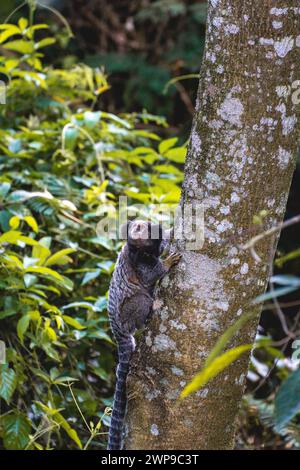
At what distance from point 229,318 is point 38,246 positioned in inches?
53.2

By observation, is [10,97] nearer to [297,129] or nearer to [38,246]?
[38,246]

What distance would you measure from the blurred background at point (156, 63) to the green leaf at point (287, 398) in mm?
3023

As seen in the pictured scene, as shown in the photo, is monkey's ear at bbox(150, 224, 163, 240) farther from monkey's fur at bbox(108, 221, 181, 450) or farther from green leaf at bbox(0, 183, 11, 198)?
green leaf at bbox(0, 183, 11, 198)

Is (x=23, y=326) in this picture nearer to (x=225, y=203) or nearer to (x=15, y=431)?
(x=15, y=431)

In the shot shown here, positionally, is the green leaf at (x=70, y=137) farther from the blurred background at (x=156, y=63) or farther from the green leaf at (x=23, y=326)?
the green leaf at (x=23, y=326)

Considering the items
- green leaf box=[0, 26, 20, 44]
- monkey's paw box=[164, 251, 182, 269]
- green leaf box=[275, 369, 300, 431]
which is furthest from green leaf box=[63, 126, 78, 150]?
green leaf box=[275, 369, 300, 431]

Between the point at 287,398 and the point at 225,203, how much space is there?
1.15 meters

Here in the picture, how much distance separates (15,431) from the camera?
10.4ft

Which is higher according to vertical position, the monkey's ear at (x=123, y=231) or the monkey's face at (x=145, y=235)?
the monkey's face at (x=145, y=235)

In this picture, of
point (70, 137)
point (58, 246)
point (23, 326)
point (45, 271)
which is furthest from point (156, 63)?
point (23, 326)

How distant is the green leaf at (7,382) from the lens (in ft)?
10.1

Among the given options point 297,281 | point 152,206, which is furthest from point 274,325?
point 297,281

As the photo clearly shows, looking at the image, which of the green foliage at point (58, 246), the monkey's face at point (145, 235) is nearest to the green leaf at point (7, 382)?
the green foliage at point (58, 246)

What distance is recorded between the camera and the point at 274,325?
5453mm
